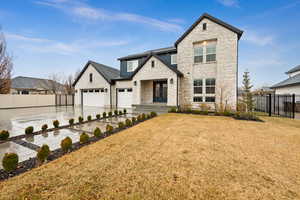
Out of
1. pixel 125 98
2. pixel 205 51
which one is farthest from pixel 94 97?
pixel 205 51

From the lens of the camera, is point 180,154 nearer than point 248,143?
Yes

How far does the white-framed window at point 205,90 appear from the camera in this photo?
11.4 meters

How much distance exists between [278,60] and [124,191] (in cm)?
2944

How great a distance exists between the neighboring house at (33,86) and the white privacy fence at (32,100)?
1189 cm

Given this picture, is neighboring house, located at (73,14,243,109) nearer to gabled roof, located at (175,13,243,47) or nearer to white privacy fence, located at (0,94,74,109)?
gabled roof, located at (175,13,243,47)

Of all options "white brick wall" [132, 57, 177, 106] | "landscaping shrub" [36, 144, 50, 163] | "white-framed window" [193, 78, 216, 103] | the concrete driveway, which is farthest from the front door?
"landscaping shrub" [36, 144, 50, 163]

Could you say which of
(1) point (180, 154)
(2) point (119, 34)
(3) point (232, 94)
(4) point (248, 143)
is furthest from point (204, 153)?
(2) point (119, 34)

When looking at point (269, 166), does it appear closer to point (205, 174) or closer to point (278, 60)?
point (205, 174)

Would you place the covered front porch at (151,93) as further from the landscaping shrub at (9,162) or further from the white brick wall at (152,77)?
the landscaping shrub at (9,162)

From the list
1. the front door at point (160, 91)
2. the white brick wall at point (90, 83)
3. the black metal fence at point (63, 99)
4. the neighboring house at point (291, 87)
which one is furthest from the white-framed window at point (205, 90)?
the black metal fence at point (63, 99)

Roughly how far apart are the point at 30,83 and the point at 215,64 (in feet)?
120

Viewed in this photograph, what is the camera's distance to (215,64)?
11.3 metres

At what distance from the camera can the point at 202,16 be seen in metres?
11.4

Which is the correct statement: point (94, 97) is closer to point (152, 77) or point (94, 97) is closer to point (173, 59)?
point (152, 77)
